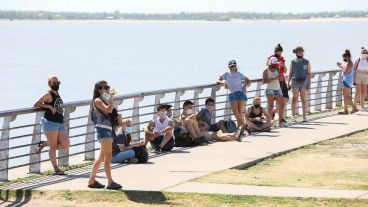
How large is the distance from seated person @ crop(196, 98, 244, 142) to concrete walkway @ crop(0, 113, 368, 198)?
0.25 m

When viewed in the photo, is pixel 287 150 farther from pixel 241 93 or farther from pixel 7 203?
pixel 7 203

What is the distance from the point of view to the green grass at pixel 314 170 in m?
17.3

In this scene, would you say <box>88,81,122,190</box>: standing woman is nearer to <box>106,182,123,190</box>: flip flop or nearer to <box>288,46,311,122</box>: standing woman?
<box>106,182,123,190</box>: flip flop

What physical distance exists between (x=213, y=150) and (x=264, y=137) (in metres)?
2.47

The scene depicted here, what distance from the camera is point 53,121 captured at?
59.5 ft

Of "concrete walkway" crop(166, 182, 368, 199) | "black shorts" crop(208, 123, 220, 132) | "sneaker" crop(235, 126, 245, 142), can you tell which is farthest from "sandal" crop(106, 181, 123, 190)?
"black shorts" crop(208, 123, 220, 132)

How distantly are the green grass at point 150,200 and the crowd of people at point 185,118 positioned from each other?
0.40 metres

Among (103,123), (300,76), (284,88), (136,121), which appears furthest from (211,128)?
(103,123)

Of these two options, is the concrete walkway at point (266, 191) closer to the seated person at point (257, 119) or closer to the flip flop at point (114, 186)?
the flip flop at point (114, 186)

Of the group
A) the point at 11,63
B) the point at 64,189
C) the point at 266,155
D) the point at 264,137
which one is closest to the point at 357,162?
the point at 266,155

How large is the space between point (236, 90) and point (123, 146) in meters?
5.45

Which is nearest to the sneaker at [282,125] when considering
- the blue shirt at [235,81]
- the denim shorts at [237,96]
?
the denim shorts at [237,96]

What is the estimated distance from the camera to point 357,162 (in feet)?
64.7

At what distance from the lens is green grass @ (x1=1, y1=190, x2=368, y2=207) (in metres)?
15.5
